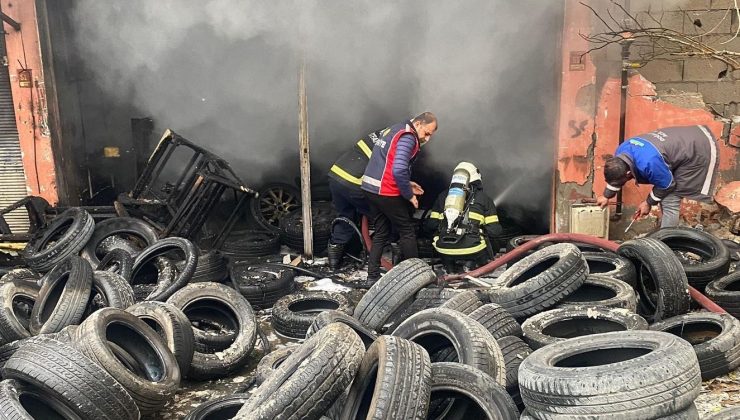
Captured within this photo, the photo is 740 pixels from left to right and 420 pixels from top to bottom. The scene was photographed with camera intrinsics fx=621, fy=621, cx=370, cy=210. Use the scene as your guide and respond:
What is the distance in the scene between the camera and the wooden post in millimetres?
7734

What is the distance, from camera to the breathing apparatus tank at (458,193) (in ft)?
24.1

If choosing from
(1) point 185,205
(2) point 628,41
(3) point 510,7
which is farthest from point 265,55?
(2) point 628,41

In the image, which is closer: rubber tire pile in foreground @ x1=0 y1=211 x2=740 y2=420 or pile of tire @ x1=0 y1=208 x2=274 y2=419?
rubber tire pile in foreground @ x1=0 y1=211 x2=740 y2=420

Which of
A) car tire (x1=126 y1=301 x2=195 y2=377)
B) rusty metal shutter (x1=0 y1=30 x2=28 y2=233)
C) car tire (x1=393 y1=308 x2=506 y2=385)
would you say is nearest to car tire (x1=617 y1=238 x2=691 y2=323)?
car tire (x1=393 y1=308 x2=506 y2=385)

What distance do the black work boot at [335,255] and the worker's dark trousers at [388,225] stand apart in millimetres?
540

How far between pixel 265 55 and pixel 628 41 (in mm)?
5180

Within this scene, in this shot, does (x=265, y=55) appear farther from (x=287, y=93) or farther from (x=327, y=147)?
(x=327, y=147)

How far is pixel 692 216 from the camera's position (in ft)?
26.8

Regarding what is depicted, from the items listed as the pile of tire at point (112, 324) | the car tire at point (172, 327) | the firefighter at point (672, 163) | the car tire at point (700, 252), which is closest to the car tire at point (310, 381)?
the pile of tire at point (112, 324)

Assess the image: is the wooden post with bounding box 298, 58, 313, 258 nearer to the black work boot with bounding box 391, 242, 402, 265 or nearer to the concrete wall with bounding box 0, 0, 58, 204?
the black work boot with bounding box 391, 242, 402, 265

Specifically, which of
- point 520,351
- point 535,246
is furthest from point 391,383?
point 535,246

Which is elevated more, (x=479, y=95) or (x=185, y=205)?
(x=479, y=95)

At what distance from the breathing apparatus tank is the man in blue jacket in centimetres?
40

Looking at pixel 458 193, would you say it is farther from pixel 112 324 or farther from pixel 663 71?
pixel 112 324
